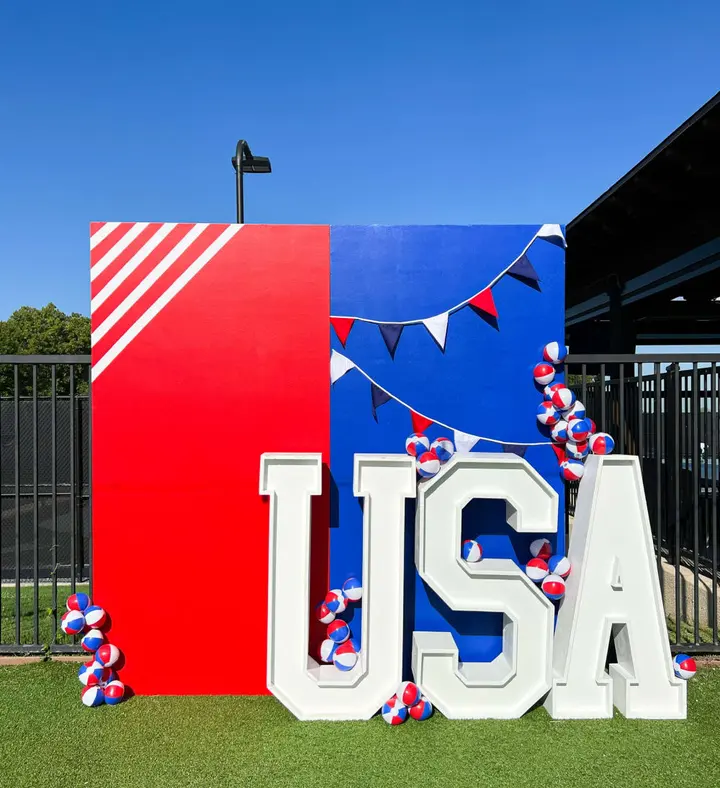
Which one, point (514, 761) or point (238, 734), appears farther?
point (238, 734)

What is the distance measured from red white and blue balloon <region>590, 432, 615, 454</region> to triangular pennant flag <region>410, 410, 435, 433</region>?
3.24 ft

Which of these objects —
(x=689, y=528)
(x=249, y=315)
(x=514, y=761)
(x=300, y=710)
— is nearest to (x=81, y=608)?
(x=300, y=710)

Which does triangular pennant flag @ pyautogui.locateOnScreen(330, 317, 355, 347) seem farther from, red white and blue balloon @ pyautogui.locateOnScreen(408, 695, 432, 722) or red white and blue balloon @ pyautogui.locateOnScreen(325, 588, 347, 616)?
red white and blue balloon @ pyautogui.locateOnScreen(408, 695, 432, 722)

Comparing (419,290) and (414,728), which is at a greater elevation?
(419,290)

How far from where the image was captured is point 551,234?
3.22m

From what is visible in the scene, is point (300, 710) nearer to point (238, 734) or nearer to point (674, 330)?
point (238, 734)

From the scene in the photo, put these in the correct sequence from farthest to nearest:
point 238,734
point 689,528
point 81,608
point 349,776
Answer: point 689,528
point 81,608
point 238,734
point 349,776

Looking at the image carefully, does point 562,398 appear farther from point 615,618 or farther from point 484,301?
point 615,618

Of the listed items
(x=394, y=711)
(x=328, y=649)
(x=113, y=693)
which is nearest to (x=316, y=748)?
(x=394, y=711)

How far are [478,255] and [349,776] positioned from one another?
290cm

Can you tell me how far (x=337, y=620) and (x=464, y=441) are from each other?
1348 millimetres

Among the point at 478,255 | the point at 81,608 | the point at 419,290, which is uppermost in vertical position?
the point at 478,255

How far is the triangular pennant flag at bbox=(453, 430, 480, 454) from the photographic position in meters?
3.20

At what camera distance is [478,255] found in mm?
3197
